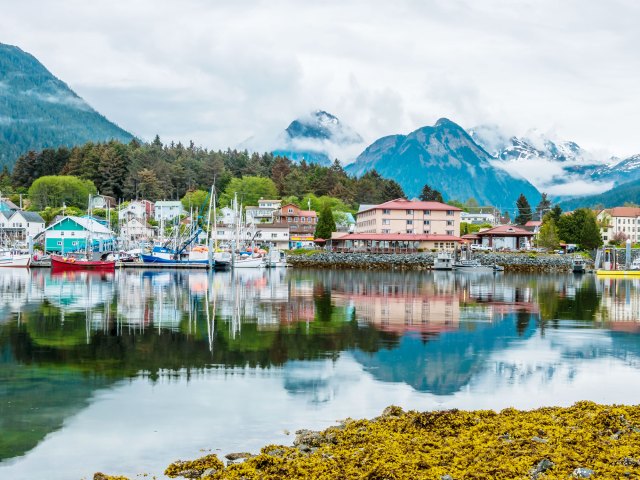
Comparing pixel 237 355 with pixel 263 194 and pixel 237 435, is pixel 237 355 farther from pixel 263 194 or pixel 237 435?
pixel 263 194

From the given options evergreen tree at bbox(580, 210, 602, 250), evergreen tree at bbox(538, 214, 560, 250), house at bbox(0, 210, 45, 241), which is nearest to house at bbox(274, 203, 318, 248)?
evergreen tree at bbox(538, 214, 560, 250)

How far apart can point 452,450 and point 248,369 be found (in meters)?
7.32

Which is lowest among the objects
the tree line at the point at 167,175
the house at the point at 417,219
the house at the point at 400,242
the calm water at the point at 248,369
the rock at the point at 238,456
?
the rock at the point at 238,456

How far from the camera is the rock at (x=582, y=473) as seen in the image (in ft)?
27.4

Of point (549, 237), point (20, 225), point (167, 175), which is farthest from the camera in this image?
point (167, 175)

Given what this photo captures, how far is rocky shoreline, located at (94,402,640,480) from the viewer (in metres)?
8.62

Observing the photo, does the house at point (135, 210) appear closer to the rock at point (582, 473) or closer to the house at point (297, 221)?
the house at point (297, 221)

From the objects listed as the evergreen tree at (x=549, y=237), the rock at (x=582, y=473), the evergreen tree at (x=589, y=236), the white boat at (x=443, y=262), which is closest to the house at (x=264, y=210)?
the white boat at (x=443, y=262)

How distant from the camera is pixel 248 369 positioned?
52.1 feet

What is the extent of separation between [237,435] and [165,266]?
62618 mm

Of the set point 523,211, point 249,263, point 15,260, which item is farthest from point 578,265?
point 523,211

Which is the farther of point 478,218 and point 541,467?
point 478,218

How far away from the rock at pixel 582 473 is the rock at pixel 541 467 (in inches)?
13.2

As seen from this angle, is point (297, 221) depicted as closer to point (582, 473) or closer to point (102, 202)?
point (102, 202)
